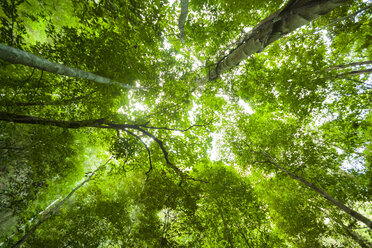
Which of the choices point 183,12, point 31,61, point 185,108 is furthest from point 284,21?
point 31,61

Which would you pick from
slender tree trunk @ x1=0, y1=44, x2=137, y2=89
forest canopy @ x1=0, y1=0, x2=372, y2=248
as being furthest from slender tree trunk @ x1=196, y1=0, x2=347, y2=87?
slender tree trunk @ x1=0, y1=44, x2=137, y2=89

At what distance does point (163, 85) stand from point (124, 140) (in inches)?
124

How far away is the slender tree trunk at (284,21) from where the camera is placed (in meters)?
3.27

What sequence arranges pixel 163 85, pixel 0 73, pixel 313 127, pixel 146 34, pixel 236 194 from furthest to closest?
pixel 313 127, pixel 236 194, pixel 163 85, pixel 0 73, pixel 146 34

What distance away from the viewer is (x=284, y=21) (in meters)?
3.68

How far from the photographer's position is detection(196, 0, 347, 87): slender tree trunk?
129 inches

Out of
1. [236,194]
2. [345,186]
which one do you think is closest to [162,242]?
[236,194]

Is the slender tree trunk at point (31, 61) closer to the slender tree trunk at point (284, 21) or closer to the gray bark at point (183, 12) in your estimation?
the gray bark at point (183, 12)

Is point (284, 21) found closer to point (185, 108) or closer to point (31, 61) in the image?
point (185, 108)

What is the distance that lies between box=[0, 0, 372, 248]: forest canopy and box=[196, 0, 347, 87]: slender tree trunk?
0.03m

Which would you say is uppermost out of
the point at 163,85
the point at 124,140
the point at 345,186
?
the point at 163,85

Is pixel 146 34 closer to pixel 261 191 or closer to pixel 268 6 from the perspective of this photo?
pixel 268 6

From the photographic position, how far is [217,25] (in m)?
5.59

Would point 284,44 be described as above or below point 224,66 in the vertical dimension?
above
